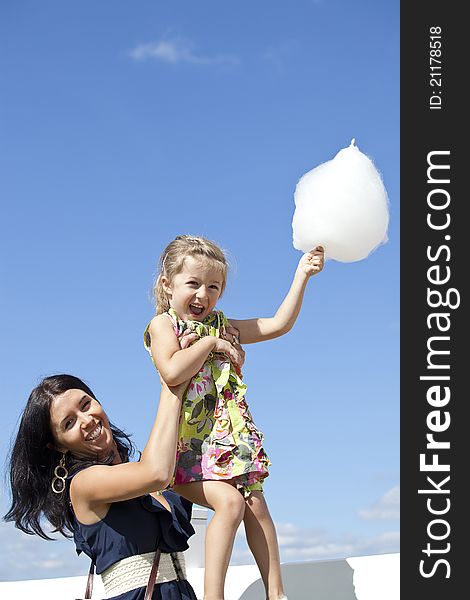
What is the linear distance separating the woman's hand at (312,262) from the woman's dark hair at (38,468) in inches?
41.3

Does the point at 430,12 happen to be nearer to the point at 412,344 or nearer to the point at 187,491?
the point at 412,344

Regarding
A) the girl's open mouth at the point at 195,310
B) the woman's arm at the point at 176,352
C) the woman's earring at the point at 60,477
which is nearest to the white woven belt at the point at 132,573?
the woman's earring at the point at 60,477

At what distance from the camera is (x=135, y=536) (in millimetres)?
2855

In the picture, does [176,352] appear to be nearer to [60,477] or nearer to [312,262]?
[60,477]

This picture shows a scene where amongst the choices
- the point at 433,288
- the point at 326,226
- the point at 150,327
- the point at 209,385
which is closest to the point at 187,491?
the point at 209,385

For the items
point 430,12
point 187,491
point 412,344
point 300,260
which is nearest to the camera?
point 187,491

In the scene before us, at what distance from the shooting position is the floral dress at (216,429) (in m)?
3.26

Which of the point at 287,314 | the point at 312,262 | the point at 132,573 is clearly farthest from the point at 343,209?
the point at 132,573

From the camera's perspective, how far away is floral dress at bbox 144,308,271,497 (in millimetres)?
3262

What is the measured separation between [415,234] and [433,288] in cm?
26

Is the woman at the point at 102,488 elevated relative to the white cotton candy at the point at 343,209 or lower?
lower

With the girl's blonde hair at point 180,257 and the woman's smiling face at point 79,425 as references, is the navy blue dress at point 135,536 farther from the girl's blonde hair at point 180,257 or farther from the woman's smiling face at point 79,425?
the girl's blonde hair at point 180,257

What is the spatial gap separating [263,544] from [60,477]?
797 millimetres

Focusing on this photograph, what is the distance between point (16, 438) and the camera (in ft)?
10.1
